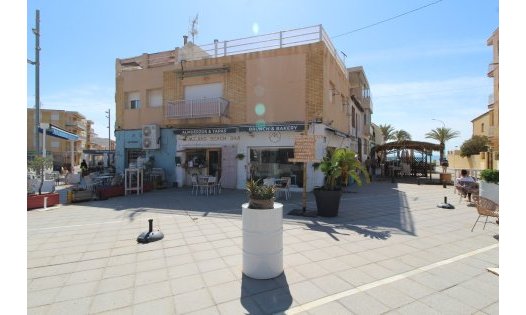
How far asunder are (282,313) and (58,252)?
Result: 440cm

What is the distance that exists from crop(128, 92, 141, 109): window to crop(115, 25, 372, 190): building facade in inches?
2.5

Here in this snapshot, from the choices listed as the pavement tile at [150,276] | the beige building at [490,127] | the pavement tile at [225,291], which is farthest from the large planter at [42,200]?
the beige building at [490,127]

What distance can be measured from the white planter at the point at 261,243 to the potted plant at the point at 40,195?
30.4 feet

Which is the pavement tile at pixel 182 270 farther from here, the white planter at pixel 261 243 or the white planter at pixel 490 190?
the white planter at pixel 490 190

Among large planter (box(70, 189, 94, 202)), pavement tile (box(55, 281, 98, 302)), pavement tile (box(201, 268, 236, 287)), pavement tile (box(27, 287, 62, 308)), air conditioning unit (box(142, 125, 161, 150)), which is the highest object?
air conditioning unit (box(142, 125, 161, 150))

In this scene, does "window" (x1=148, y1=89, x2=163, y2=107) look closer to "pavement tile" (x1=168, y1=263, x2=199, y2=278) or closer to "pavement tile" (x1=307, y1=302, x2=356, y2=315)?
"pavement tile" (x1=168, y1=263, x2=199, y2=278)

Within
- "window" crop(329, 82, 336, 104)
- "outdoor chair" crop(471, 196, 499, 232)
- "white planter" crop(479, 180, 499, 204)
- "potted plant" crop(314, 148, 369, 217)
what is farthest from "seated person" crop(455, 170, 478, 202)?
"window" crop(329, 82, 336, 104)

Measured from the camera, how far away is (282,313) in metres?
2.99

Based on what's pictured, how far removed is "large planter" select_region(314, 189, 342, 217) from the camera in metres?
7.62

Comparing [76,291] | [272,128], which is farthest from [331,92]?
[76,291]

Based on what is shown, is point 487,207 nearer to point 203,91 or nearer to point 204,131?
point 204,131

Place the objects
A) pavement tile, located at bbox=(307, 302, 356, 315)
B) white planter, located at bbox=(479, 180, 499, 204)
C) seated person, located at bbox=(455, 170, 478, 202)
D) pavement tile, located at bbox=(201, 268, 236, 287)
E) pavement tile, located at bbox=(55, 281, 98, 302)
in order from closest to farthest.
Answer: pavement tile, located at bbox=(307, 302, 356, 315), pavement tile, located at bbox=(55, 281, 98, 302), pavement tile, located at bbox=(201, 268, 236, 287), white planter, located at bbox=(479, 180, 499, 204), seated person, located at bbox=(455, 170, 478, 202)

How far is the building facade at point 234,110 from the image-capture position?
43.1 feet

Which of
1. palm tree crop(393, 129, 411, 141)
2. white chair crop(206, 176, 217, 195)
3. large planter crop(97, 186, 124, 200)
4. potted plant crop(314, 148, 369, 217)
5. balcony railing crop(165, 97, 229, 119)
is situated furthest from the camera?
palm tree crop(393, 129, 411, 141)
